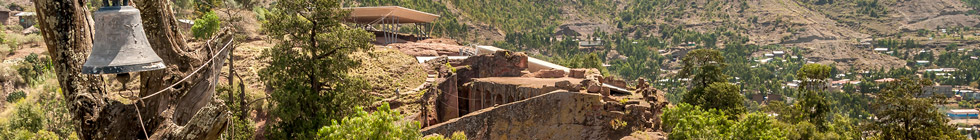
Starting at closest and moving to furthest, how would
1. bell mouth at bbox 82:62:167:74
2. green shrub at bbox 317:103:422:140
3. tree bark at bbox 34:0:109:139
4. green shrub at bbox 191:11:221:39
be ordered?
bell mouth at bbox 82:62:167:74 < tree bark at bbox 34:0:109:139 < green shrub at bbox 317:103:422:140 < green shrub at bbox 191:11:221:39

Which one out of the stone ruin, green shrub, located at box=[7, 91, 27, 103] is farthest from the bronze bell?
green shrub, located at box=[7, 91, 27, 103]

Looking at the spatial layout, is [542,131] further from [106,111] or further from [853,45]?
[853,45]

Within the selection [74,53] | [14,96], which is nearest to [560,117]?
[74,53]

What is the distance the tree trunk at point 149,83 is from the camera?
338 inches

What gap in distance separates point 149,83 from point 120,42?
1.78m

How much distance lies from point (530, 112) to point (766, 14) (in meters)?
166

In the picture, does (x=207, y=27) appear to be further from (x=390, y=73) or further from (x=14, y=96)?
(x=14, y=96)

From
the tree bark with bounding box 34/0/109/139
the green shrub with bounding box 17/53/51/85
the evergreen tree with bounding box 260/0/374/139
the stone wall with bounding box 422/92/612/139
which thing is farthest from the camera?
the green shrub with bounding box 17/53/51/85

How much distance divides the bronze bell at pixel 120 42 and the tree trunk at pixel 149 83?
3.96 feet

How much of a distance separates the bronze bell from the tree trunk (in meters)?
1.21

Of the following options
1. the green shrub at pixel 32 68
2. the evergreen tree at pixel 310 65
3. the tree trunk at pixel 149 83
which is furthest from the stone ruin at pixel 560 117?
the green shrub at pixel 32 68

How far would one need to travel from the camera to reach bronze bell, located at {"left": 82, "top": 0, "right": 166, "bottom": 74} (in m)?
7.45

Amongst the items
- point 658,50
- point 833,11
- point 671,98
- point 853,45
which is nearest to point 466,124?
point 671,98

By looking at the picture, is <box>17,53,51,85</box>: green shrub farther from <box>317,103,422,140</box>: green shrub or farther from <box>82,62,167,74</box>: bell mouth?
<box>82,62,167,74</box>: bell mouth
